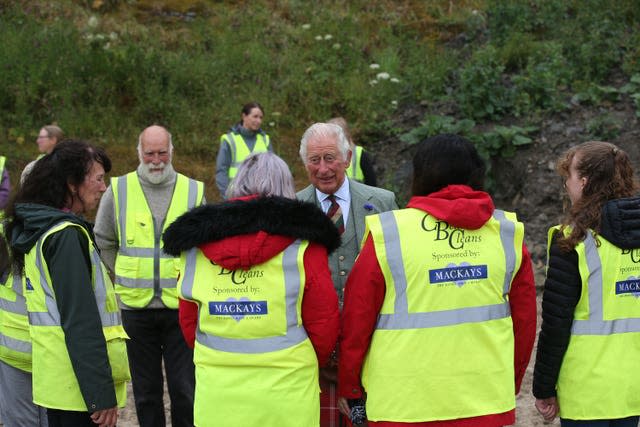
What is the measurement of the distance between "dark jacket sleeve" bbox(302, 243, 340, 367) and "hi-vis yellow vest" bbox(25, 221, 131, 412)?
1.00 metres

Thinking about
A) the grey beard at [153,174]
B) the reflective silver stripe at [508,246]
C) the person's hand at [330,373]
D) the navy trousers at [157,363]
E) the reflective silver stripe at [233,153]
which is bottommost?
the navy trousers at [157,363]

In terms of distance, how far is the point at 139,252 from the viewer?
5.37m

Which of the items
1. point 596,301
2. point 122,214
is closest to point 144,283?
point 122,214

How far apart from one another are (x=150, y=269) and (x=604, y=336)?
288 cm

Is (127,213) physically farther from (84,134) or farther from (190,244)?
(84,134)

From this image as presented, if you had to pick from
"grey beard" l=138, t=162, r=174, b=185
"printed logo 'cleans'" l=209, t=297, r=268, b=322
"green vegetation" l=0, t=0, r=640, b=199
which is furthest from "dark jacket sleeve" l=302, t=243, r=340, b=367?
"green vegetation" l=0, t=0, r=640, b=199

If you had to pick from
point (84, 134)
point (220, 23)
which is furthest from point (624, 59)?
point (84, 134)

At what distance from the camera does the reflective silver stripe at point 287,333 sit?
344 centimetres

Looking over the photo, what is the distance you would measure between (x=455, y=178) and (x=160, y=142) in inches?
103

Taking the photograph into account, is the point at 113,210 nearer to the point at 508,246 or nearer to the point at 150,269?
the point at 150,269

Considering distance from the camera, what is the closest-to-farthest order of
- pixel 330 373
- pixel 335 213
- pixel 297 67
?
pixel 330 373 → pixel 335 213 → pixel 297 67

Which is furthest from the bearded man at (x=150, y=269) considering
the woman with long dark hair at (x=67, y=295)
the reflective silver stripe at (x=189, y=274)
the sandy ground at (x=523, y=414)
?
the reflective silver stripe at (x=189, y=274)

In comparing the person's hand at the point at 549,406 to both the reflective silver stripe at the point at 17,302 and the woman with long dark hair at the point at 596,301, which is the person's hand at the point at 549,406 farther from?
the reflective silver stripe at the point at 17,302

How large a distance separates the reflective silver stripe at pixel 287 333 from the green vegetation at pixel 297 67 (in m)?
7.48
